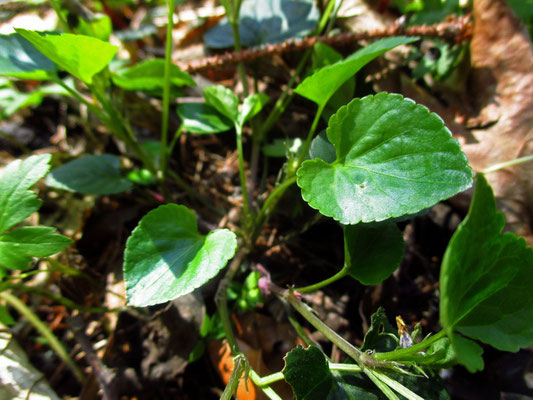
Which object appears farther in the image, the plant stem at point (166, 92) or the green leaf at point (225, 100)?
the green leaf at point (225, 100)

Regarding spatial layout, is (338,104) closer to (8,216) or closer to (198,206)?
(198,206)

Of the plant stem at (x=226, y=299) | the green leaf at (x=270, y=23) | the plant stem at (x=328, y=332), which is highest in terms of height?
the green leaf at (x=270, y=23)

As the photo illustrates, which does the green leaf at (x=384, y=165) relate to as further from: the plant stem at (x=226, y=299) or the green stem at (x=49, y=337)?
the green stem at (x=49, y=337)

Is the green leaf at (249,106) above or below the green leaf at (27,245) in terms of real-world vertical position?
above

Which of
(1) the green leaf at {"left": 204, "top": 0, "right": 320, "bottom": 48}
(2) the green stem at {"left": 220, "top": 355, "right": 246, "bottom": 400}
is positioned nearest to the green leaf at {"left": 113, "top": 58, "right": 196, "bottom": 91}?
(1) the green leaf at {"left": 204, "top": 0, "right": 320, "bottom": 48}

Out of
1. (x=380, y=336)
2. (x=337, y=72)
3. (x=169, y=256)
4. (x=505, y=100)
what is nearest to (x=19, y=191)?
(x=169, y=256)

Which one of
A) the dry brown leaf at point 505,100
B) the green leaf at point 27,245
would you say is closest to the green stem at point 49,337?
the green leaf at point 27,245

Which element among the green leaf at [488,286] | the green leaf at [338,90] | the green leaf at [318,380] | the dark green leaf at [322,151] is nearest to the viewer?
the green leaf at [488,286]
